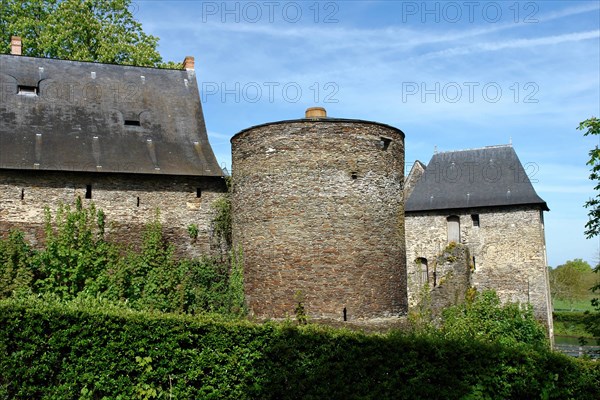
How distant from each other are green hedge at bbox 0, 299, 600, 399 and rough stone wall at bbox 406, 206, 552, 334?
17836mm

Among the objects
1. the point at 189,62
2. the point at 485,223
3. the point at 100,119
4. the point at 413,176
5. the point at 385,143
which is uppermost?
the point at 189,62

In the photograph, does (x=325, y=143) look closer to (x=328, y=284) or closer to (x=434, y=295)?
(x=328, y=284)

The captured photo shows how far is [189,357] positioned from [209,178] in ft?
28.7

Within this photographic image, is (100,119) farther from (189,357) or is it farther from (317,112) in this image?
(189,357)

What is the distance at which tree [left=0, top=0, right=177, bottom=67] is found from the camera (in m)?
24.5

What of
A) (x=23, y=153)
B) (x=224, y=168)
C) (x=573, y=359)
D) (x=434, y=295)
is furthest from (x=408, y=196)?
(x=573, y=359)

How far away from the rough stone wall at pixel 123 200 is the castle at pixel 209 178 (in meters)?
0.03

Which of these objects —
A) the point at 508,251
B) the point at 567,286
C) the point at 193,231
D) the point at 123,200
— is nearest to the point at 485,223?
the point at 508,251

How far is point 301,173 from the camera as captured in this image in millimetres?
15195

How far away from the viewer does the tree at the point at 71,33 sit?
2455cm

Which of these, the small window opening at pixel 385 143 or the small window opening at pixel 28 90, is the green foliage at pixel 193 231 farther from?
the small window opening at pixel 28 90

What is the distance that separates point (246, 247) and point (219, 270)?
7.84ft

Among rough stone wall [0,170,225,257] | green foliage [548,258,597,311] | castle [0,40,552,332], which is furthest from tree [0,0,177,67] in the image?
green foliage [548,258,597,311]

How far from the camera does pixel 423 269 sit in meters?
28.6
